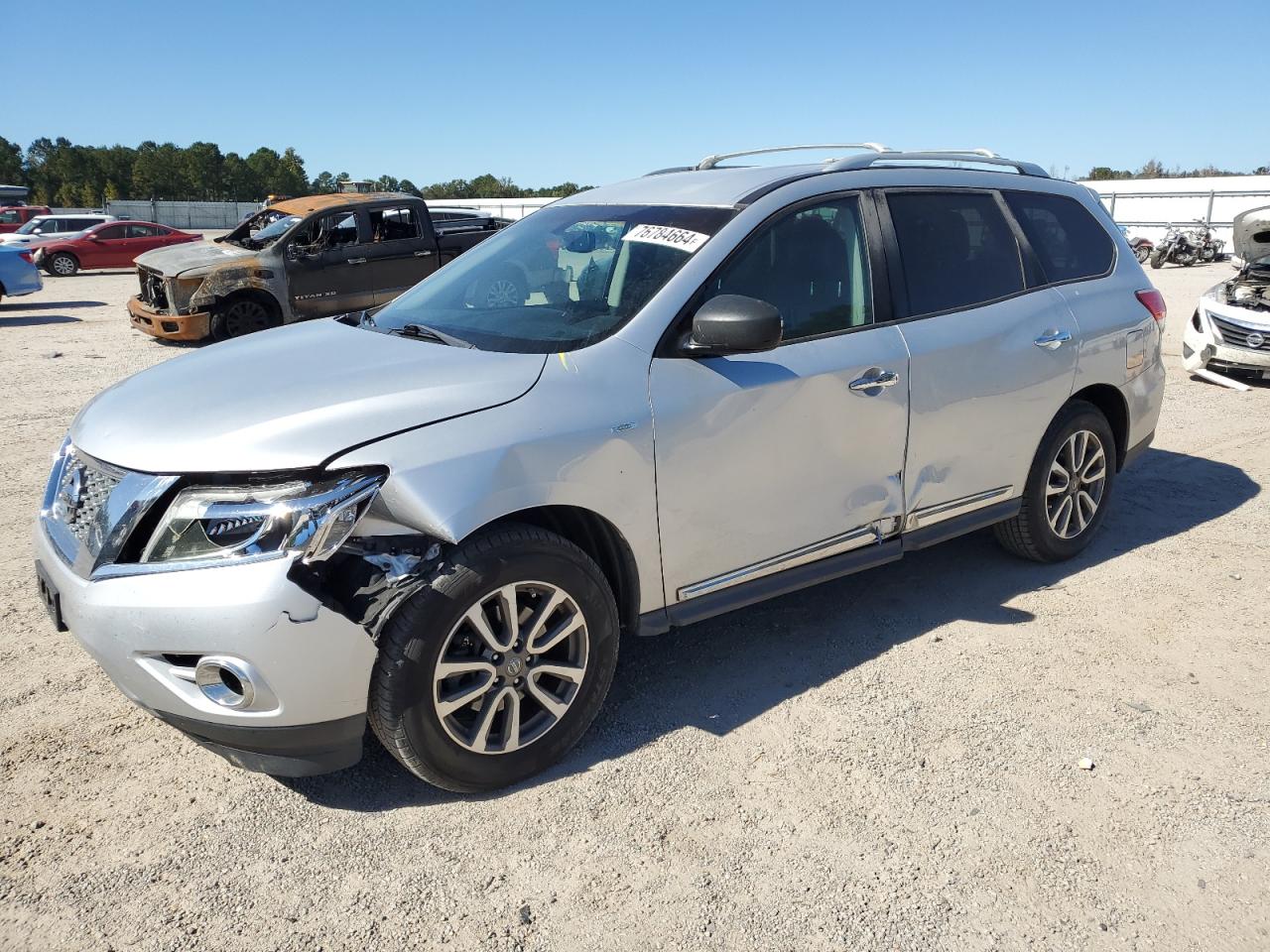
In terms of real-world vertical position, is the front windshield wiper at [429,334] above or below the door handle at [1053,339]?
above

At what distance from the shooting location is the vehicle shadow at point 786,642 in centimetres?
309

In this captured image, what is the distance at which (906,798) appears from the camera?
291 centimetres

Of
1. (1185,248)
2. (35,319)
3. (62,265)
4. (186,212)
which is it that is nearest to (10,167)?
(186,212)

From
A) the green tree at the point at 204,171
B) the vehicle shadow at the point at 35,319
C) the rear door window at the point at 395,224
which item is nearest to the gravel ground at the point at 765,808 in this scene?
the rear door window at the point at 395,224

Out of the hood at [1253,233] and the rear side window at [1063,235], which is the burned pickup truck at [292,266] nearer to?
the rear side window at [1063,235]

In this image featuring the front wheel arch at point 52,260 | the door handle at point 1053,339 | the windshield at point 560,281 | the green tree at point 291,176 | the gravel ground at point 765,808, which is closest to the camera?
the gravel ground at point 765,808

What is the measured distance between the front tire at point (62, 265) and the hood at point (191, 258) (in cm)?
1499

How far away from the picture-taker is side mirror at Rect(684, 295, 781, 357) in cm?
304

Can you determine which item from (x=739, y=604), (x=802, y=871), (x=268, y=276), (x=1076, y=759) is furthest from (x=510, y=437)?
(x=268, y=276)

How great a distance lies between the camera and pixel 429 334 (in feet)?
11.1

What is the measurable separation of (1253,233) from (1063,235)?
724cm

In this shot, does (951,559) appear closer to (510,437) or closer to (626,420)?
(626,420)

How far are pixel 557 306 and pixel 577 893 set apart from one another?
77.6 inches

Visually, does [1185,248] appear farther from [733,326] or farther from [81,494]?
[81,494]
